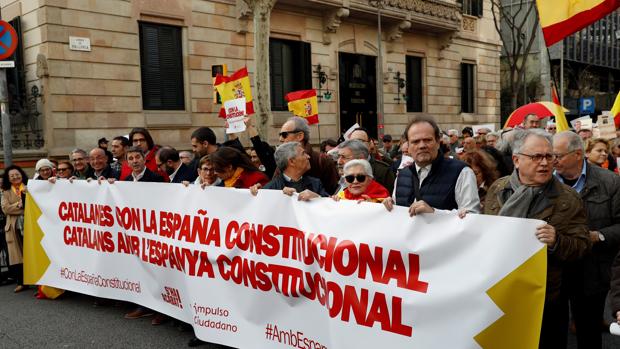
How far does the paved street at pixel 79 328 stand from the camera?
4.66 metres

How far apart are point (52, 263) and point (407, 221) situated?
4.41 m

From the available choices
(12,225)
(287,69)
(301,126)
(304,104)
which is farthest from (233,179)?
(287,69)

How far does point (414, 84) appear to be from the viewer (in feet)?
73.2

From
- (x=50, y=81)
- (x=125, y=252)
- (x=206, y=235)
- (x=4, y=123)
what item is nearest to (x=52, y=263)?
(x=125, y=252)

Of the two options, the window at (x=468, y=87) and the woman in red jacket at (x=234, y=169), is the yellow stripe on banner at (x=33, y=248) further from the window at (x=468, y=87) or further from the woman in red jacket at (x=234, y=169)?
the window at (x=468, y=87)

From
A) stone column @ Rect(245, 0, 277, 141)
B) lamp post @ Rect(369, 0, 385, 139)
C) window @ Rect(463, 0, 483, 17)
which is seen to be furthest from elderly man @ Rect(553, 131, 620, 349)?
window @ Rect(463, 0, 483, 17)

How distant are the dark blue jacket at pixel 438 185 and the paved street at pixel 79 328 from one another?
2.03 metres

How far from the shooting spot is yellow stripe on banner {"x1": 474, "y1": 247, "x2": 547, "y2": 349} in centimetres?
265

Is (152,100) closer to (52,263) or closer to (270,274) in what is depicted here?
(52,263)

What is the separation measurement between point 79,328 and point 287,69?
43.6 ft

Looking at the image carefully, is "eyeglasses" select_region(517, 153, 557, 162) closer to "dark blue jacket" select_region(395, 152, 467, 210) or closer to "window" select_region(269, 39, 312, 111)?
"dark blue jacket" select_region(395, 152, 467, 210)

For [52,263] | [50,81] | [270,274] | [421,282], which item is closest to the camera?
[421,282]

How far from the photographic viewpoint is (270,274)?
152 inches

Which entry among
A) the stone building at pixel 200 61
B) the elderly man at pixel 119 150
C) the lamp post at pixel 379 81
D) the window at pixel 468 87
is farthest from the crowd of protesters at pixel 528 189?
the window at pixel 468 87
